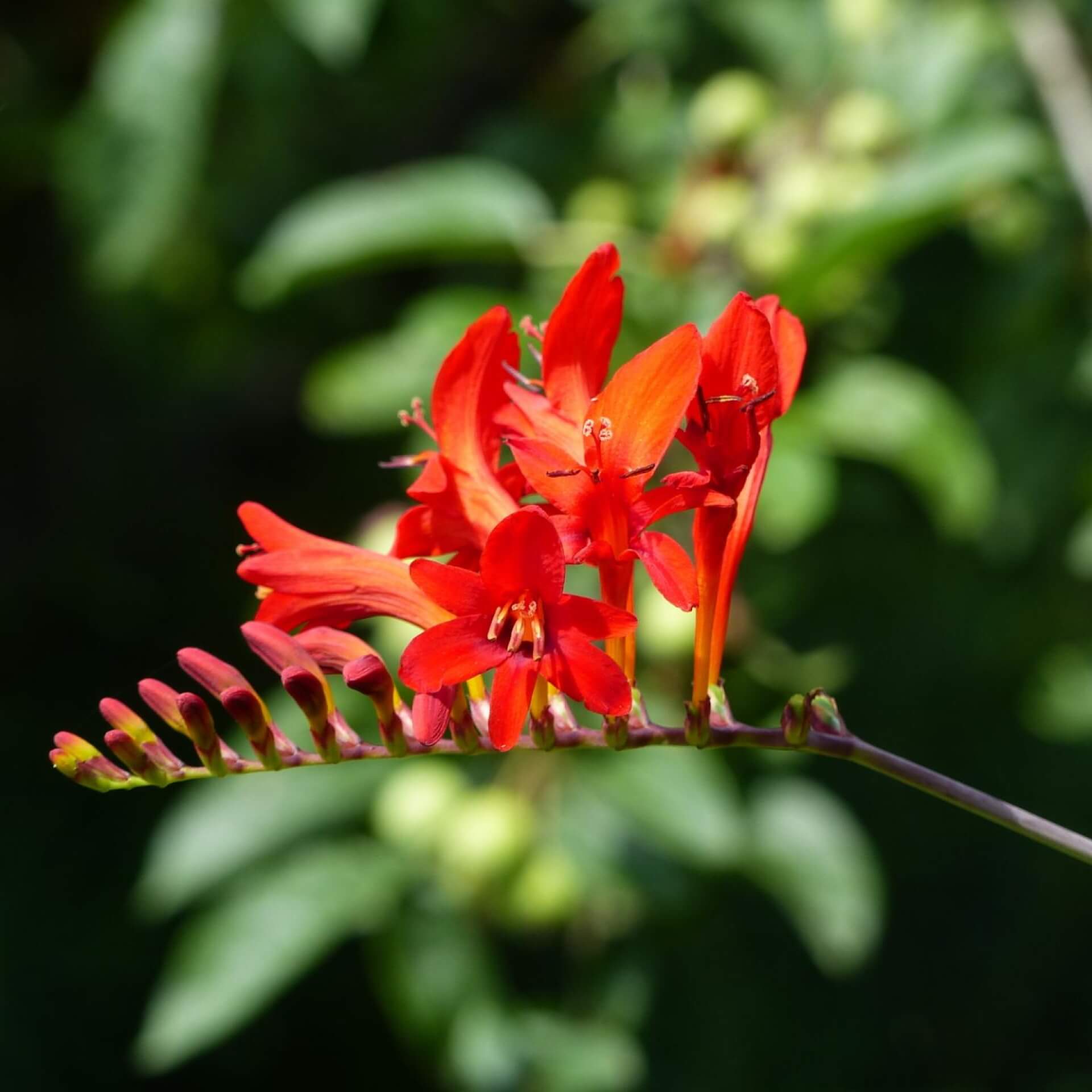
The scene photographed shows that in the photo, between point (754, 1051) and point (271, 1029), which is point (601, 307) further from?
point (271, 1029)

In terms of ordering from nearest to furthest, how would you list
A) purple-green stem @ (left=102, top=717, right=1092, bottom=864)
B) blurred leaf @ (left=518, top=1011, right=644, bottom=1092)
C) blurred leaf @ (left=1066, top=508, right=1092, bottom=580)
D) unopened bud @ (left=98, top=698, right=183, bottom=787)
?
purple-green stem @ (left=102, top=717, right=1092, bottom=864), unopened bud @ (left=98, top=698, right=183, bottom=787), blurred leaf @ (left=1066, top=508, right=1092, bottom=580), blurred leaf @ (left=518, top=1011, right=644, bottom=1092)

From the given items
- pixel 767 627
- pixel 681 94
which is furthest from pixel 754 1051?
pixel 681 94

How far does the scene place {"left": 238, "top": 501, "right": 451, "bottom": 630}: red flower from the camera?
108 cm

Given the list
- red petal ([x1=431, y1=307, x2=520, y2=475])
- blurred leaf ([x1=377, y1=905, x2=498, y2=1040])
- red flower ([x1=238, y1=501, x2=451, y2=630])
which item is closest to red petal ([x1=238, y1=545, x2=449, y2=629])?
red flower ([x1=238, y1=501, x2=451, y2=630])

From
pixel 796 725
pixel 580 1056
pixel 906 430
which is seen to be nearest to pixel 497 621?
pixel 796 725

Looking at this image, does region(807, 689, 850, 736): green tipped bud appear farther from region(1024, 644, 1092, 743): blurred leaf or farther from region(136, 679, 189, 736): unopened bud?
region(1024, 644, 1092, 743): blurred leaf

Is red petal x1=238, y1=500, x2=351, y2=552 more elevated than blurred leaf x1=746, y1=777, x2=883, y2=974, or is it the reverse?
red petal x1=238, y1=500, x2=351, y2=552

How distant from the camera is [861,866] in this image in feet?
7.75

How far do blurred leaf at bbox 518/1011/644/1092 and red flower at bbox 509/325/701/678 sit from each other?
1.55 meters

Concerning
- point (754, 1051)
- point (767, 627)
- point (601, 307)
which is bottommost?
point (754, 1051)

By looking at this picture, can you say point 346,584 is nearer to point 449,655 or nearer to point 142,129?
point 449,655

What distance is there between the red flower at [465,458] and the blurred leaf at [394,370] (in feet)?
3.67

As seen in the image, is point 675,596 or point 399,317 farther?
point 399,317

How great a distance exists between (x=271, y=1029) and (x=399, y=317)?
1607mm
